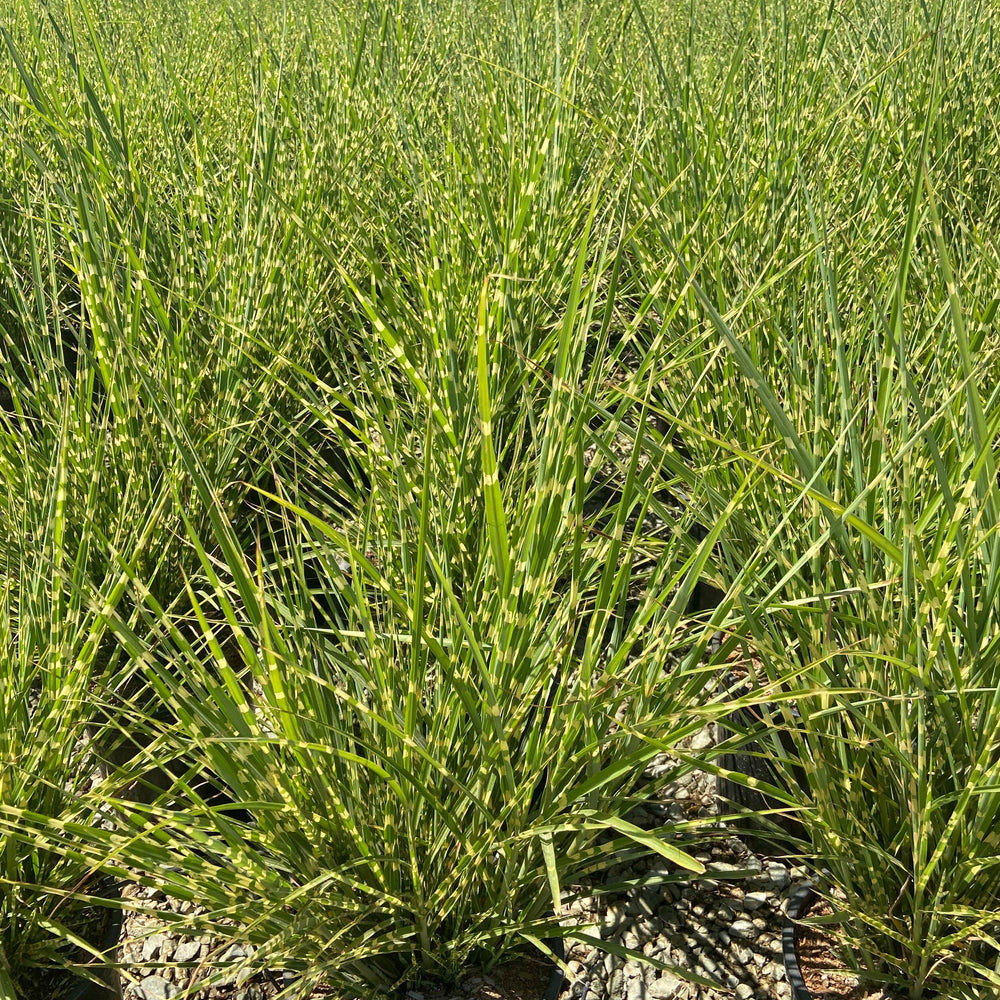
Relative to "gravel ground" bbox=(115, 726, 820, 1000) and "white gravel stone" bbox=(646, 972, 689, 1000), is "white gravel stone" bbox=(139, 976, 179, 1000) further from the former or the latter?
"white gravel stone" bbox=(646, 972, 689, 1000)

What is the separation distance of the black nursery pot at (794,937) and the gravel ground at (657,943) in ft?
0.19

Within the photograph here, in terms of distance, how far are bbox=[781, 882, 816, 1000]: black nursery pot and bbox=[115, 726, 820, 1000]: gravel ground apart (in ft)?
0.19

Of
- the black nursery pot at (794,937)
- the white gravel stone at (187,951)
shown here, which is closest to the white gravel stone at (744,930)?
the black nursery pot at (794,937)

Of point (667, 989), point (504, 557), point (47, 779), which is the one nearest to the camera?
point (504, 557)

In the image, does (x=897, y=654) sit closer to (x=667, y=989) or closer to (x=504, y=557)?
(x=504, y=557)

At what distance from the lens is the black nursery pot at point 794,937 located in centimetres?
105

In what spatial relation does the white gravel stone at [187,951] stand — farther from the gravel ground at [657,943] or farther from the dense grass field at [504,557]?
the dense grass field at [504,557]

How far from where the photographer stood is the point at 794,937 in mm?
1123

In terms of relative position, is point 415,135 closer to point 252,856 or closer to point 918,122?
point 918,122

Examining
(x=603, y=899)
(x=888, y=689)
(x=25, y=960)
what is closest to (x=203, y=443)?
(x=25, y=960)

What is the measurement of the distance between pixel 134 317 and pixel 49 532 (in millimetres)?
343

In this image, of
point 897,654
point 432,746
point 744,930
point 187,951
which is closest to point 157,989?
point 187,951

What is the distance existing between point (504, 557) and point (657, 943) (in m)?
0.67

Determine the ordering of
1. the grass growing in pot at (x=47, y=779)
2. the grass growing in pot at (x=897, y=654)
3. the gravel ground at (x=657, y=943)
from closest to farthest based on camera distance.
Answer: the grass growing in pot at (x=897, y=654)
the grass growing in pot at (x=47, y=779)
the gravel ground at (x=657, y=943)
